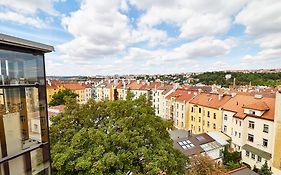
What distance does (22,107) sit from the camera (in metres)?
4.85

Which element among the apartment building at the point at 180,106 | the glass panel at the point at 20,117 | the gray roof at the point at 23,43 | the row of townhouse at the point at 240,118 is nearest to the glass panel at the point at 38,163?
the glass panel at the point at 20,117

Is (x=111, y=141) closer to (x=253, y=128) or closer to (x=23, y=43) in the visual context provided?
(x=23, y=43)

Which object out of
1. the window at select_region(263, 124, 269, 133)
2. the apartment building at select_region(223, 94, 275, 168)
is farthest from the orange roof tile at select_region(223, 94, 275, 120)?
the window at select_region(263, 124, 269, 133)

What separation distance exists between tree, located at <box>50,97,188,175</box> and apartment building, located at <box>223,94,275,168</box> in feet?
50.0

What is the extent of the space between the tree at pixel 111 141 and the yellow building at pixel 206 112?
2097 cm

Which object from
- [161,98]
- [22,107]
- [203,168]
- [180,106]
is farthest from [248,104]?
[22,107]

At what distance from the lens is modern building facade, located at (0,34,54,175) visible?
4324 mm

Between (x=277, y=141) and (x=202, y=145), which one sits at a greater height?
(x=277, y=141)

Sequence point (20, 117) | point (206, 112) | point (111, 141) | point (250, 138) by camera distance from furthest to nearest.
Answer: point (206, 112), point (250, 138), point (111, 141), point (20, 117)

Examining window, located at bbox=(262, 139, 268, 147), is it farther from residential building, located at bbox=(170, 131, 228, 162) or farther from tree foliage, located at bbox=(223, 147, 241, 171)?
residential building, located at bbox=(170, 131, 228, 162)

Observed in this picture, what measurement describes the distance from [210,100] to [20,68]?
33.0 metres

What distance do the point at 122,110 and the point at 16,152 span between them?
23.2 ft

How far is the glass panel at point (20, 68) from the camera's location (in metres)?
4.26

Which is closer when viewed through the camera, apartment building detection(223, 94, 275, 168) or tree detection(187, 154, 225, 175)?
tree detection(187, 154, 225, 175)
